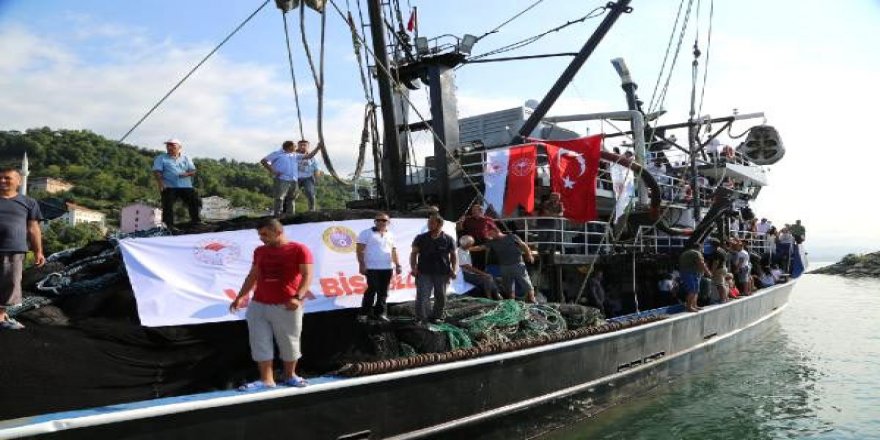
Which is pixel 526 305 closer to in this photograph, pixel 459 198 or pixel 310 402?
pixel 310 402

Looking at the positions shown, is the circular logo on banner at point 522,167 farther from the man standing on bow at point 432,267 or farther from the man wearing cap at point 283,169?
the man standing on bow at point 432,267

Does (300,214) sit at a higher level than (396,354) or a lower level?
higher

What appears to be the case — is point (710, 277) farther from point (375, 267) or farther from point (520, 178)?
point (375, 267)

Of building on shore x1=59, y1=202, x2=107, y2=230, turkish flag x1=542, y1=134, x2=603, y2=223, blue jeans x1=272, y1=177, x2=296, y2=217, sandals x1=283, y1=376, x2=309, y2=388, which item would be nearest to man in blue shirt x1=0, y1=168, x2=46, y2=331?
sandals x1=283, y1=376, x2=309, y2=388

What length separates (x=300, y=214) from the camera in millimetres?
6957

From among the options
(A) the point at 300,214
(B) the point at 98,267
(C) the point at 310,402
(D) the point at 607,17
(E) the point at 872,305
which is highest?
(D) the point at 607,17

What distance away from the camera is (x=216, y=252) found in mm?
6270

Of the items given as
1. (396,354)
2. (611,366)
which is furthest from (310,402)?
(611,366)

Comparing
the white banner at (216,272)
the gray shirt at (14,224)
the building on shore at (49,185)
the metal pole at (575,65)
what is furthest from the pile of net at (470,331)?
the building on shore at (49,185)

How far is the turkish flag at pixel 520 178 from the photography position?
10469 mm

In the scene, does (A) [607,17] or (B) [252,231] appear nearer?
(B) [252,231]

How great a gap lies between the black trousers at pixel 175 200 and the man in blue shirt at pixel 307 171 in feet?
5.77

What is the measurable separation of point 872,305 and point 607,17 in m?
21.4

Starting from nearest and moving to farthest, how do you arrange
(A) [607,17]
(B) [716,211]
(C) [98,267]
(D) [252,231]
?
1. (C) [98,267]
2. (D) [252,231]
3. (B) [716,211]
4. (A) [607,17]
